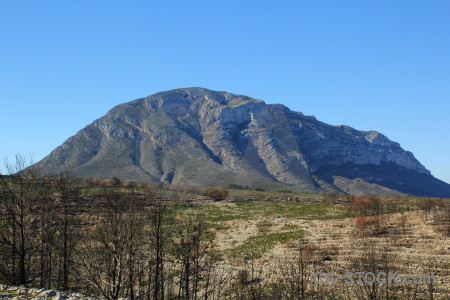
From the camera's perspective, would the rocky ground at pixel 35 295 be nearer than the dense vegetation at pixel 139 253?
Yes

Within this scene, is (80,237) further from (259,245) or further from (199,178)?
(199,178)

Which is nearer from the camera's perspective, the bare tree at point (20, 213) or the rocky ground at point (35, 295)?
the rocky ground at point (35, 295)

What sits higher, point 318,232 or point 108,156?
point 108,156

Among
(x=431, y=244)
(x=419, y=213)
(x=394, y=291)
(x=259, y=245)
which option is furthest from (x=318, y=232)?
(x=394, y=291)

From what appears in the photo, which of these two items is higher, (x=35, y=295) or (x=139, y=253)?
(x=35, y=295)

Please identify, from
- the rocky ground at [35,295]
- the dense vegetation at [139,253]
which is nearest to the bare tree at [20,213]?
the dense vegetation at [139,253]

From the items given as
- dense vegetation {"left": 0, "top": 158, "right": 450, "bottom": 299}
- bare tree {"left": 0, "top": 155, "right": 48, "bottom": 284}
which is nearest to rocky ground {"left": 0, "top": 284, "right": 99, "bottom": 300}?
dense vegetation {"left": 0, "top": 158, "right": 450, "bottom": 299}

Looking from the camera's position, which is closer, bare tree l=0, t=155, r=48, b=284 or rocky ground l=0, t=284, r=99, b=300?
rocky ground l=0, t=284, r=99, b=300

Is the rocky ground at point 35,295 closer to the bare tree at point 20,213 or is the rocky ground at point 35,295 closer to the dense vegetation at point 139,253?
the dense vegetation at point 139,253

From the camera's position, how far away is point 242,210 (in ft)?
242

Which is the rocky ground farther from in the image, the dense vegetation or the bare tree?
the bare tree

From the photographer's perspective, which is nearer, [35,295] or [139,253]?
A: [35,295]

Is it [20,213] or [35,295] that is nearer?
[35,295]

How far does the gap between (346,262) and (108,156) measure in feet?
506
